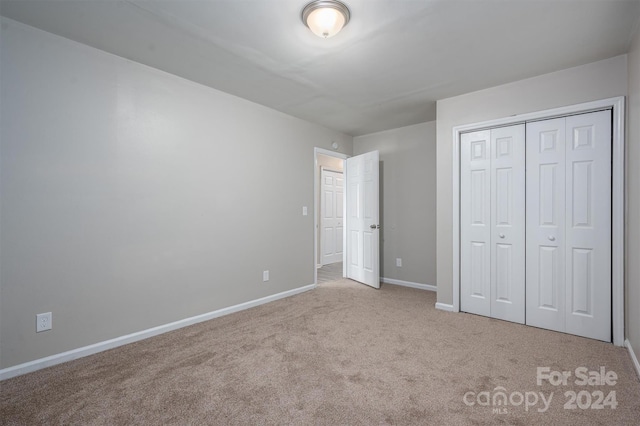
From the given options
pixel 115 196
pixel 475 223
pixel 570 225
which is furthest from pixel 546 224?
pixel 115 196

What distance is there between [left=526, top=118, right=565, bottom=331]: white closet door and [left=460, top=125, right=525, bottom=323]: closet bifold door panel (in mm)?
75

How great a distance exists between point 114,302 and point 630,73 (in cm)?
464

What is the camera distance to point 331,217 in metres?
6.76

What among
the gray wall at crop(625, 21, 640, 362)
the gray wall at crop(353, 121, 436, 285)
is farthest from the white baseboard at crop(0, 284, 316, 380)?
the gray wall at crop(625, 21, 640, 362)

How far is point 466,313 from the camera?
333cm

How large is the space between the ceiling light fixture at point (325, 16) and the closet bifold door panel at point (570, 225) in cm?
224

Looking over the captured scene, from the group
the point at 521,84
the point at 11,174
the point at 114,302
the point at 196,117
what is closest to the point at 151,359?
the point at 114,302

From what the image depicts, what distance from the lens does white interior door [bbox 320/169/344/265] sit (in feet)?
21.4

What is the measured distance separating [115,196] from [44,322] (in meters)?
1.04

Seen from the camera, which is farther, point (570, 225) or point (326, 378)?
Answer: point (570, 225)

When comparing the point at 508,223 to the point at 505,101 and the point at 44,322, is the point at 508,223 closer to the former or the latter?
the point at 505,101

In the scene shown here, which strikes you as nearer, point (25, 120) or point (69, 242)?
point (25, 120)

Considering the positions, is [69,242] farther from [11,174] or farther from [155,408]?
[155,408]

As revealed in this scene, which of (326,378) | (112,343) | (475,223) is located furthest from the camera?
(475,223)
